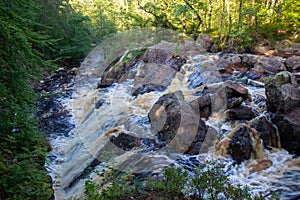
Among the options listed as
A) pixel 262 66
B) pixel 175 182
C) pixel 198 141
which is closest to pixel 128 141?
pixel 198 141

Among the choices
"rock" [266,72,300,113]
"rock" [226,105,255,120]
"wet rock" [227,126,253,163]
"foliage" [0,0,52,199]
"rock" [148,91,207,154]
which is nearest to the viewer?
"foliage" [0,0,52,199]

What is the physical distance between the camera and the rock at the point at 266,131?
5852mm

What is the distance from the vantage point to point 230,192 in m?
3.61

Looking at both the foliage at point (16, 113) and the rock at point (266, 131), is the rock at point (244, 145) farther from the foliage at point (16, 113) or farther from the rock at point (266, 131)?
the foliage at point (16, 113)

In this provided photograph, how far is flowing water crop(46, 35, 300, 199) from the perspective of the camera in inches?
201

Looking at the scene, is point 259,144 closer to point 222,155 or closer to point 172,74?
point 222,155

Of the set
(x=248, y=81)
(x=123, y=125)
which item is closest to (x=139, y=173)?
(x=123, y=125)

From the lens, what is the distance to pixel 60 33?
1741cm

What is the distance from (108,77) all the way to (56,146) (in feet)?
18.4

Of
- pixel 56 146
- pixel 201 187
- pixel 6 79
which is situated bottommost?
pixel 56 146

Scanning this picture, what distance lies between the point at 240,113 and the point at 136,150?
3.10 meters

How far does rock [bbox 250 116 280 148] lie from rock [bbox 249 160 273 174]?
53 centimetres

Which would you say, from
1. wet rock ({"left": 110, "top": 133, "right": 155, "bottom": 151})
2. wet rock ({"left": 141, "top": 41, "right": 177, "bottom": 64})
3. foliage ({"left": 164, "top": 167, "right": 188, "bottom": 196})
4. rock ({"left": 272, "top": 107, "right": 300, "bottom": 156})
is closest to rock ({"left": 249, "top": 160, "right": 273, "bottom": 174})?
rock ({"left": 272, "top": 107, "right": 300, "bottom": 156})

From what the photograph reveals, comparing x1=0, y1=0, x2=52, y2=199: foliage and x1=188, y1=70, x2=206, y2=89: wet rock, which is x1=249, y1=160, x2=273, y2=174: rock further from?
x1=188, y1=70, x2=206, y2=89: wet rock
